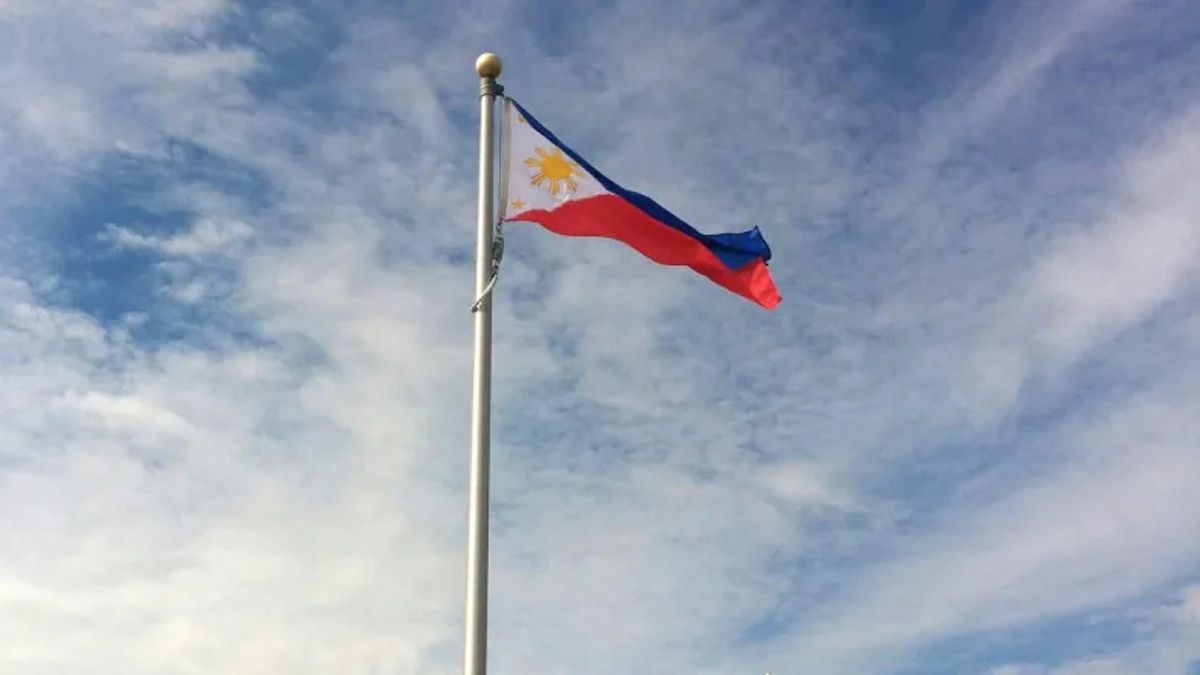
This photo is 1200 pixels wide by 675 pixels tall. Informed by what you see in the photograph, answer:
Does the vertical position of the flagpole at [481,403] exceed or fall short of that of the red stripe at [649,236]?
it falls short

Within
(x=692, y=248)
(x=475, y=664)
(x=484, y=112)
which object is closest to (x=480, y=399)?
(x=475, y=664)

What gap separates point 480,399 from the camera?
58.2ft

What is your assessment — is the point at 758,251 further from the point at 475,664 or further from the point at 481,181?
the point at 475,664

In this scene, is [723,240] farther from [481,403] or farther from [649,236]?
[481,403]

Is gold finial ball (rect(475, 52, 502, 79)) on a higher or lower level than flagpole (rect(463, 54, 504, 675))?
higher

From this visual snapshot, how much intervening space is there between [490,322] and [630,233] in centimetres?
Result: 471

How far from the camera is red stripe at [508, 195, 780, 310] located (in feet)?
70.2

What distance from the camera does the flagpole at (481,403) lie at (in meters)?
16.1

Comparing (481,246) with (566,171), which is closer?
(481,246)

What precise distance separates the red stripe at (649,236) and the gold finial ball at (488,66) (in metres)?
2.43

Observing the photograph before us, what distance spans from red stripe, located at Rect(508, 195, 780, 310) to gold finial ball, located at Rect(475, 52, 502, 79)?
7.97ft

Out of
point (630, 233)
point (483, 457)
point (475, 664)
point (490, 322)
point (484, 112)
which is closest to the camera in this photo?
point (475, 664)

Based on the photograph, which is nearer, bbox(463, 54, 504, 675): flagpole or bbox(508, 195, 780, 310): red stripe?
bbox(463, 54, 504, 675): flagpole

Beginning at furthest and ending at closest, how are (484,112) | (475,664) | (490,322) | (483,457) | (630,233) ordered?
(630,233) < (484,112) < (490,322) < (483,457) < (475,664)
